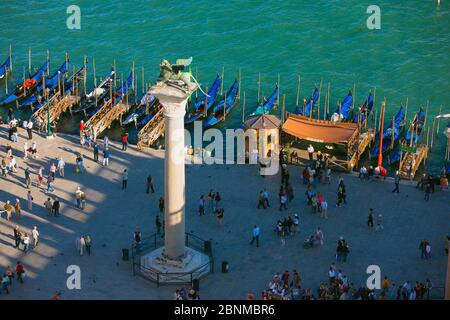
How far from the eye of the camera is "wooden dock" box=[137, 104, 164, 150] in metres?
98.9

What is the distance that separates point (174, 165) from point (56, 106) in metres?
32.4

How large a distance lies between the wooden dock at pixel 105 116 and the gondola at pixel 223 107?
289 inches

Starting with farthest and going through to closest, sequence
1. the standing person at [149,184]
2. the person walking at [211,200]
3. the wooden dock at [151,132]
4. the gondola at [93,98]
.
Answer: the gondola at [93,98]
the wooden dock at [151,132]
the standing person at [149,184]
the person walking at [211,200]

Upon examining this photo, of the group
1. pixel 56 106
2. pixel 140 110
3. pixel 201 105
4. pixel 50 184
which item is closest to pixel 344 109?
pixel 201 105

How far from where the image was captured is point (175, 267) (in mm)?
79688

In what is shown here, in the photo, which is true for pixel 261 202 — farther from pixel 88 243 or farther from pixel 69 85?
pixel 69 85

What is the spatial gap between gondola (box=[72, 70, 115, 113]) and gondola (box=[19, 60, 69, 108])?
124 inches

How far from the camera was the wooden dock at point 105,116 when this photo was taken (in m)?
102

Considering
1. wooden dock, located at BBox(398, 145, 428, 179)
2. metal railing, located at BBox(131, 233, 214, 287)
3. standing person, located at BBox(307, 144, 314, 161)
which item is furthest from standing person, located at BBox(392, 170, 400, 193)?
metal railing, located at BBox(131, 233, 214, 287)

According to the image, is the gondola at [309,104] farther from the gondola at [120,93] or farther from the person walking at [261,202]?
the person walking at [261,202]

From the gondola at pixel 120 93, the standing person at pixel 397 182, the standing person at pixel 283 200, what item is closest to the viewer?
the standing person at pixel 283 200

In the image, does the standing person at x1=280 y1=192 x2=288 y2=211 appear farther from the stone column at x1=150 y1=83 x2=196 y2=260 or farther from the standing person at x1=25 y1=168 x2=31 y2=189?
the standing person at x1=25 y1=168 x2=31 y2=189

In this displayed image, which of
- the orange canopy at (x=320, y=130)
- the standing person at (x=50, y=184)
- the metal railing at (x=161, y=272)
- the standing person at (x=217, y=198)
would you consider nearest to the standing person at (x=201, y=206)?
the standing person at (x=217, y=198)
